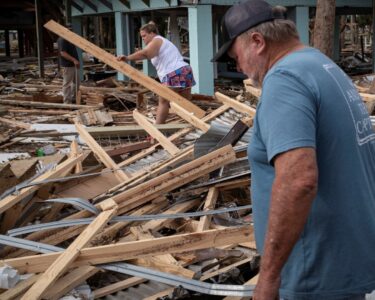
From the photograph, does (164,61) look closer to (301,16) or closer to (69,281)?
(69,281)

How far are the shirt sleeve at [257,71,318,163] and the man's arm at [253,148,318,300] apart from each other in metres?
0.03

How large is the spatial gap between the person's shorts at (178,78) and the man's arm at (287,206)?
7679mm

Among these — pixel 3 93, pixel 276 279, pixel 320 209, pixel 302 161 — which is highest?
pixel 302 161

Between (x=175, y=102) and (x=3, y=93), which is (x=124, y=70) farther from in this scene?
(x=3, y=93)

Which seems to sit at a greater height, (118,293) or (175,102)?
(175,102)

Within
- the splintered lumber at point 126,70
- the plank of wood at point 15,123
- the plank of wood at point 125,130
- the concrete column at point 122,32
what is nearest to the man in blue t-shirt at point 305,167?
the plank of wood at point 125,130

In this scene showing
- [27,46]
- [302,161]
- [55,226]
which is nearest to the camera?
[302,161]

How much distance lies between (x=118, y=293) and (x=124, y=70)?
5.70 meters

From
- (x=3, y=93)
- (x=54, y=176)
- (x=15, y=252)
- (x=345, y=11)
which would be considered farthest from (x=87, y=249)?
(x=345, y=11)

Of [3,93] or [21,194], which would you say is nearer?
[21,194]

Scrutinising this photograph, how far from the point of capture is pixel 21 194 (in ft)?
17.2

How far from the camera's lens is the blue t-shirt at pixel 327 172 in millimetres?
2248

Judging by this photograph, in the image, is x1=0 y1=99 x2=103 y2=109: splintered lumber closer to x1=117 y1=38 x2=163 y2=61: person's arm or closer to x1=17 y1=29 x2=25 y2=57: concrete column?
x1=117 y1=38 x2=163 y2=61: person's arm

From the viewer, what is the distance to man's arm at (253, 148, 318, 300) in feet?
7.16
